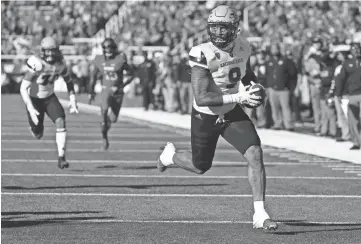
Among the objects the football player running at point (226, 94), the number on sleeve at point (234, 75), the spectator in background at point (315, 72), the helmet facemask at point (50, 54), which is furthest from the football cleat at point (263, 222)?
the spectator in background at point (315, 72)

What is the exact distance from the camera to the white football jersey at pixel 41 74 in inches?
519

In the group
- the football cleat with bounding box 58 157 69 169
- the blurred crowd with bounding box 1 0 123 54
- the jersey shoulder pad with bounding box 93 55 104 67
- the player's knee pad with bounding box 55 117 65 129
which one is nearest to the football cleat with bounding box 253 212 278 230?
the football cleat with bounding box 58 157 69 169

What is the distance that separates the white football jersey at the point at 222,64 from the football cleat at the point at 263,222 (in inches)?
37.5

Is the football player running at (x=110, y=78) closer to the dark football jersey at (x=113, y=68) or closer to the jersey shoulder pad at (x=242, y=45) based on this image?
the dark football jersey at (x=113, y=68)

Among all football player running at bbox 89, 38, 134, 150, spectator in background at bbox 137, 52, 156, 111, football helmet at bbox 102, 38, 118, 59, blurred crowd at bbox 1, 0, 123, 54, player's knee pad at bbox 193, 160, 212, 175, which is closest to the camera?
player's knee pad at bbox 193, 160, 212, 175

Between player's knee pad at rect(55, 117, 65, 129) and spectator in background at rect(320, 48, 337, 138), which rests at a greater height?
player's knee pad at rect(55, 117, 65, 129)

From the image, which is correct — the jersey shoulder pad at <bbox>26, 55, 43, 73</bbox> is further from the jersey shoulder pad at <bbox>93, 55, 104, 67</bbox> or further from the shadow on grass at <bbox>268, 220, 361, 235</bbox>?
the shadow on grass at <bbox>268, 220, 361, 235</bbox>

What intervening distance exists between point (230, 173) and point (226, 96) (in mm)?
4754

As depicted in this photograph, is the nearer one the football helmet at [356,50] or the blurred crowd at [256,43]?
the football helmet at [356,50]

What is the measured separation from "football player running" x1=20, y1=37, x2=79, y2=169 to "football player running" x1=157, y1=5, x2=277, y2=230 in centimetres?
468

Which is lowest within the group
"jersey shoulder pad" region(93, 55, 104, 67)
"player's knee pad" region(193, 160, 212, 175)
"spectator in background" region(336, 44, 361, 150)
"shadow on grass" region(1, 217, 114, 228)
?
"spectator in background" region(336, 44, 361, 150)

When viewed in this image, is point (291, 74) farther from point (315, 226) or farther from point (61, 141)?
point (315, 226)

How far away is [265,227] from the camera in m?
7.84

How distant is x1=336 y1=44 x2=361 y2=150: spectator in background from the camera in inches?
631
